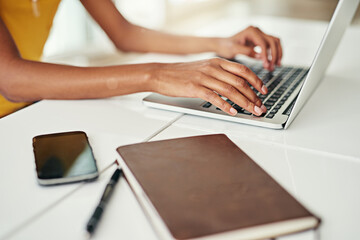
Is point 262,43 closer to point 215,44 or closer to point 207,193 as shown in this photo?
point 215,44

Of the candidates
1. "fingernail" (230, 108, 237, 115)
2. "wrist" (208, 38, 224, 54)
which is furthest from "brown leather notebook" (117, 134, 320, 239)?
"wrist" (208, 38, 224, 54)

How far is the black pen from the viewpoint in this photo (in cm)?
54

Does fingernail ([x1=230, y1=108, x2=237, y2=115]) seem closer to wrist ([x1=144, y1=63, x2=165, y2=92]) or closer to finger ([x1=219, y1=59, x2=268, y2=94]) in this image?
finger ([x1=219, y1=59, x2=268, y2=94])

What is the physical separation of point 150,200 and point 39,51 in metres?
1.05

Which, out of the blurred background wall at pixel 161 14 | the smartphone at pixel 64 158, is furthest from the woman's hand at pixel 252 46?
the blurred background wall at pixel 161 14

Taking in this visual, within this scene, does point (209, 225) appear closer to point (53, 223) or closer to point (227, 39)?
point (53, 223)

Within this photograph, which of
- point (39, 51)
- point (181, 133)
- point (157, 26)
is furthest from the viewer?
point (157, 26)

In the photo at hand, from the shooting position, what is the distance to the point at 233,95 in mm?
860

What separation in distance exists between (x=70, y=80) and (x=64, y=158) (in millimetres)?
342

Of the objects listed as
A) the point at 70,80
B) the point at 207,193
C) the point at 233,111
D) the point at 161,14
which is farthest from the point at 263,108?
the point at 161,14

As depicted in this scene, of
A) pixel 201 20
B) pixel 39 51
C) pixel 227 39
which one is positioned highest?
pixel 227 39

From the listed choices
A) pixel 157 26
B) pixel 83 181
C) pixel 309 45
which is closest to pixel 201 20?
pixel 157 26

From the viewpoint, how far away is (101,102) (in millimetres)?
992

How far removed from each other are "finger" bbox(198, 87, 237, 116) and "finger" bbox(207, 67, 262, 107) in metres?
0.04
